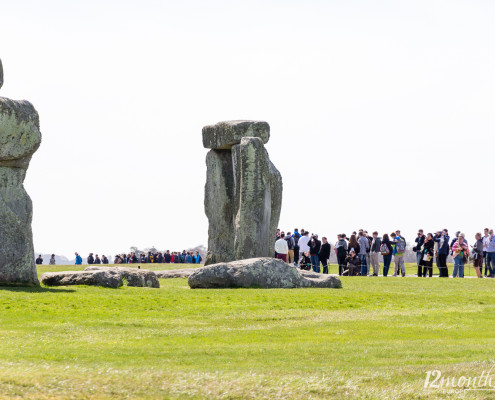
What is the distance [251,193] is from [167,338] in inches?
594

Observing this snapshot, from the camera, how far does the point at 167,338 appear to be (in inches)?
442

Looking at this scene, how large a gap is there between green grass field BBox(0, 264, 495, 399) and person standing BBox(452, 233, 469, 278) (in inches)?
518

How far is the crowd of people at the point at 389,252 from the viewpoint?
102 ft

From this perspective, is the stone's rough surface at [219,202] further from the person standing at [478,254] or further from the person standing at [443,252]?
the person standing at [478,254]

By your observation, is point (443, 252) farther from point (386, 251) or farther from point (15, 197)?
point (15, 197)

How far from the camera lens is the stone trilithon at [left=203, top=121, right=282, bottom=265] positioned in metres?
26.0

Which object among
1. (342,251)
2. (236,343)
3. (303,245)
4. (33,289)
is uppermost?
(303,245)

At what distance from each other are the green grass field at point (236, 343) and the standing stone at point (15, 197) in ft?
2.45

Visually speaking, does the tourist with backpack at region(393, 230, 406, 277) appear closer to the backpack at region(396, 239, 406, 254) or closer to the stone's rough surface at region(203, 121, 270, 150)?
the backpack at region(396, 239, 406, 254)

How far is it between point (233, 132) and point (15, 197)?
37.7ft

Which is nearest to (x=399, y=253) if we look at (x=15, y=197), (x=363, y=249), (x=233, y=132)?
(x=363, y=249)

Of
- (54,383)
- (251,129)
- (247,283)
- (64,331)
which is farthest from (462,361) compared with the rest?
(251,129)

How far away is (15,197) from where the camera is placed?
695 inches

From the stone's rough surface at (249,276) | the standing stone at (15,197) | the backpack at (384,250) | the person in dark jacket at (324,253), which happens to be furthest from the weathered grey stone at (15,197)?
the backpack at (384,250)
